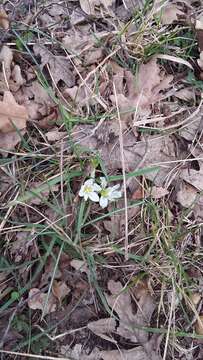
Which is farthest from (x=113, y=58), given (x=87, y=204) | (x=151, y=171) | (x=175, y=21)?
(x=87, y=204)

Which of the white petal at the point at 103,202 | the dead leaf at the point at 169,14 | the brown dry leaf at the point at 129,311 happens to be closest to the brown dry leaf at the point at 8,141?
the white petal at the point at 103,202

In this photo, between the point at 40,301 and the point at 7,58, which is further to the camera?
the point at 7,58

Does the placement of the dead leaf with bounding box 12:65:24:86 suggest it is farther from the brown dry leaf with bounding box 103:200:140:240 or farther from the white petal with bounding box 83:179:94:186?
the brown dry leaf with bounding box 103:200:140:240

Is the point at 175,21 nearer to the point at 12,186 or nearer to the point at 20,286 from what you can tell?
the point at 12,186

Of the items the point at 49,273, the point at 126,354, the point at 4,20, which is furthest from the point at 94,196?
the point at 4,20

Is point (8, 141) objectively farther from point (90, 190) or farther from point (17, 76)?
point (90, 190)

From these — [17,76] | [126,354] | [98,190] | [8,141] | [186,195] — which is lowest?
[126,354]

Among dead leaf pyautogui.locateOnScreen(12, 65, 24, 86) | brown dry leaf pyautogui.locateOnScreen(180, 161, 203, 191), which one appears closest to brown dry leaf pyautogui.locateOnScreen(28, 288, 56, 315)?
brown dry leaf pyautogui.locateOnScreen(180, 161, 203, 191)
